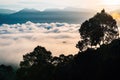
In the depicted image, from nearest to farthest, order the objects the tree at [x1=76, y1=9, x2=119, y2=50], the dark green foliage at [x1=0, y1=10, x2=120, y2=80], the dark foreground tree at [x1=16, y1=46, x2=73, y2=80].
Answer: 1. the dark green foliage at [x1=0, y1=10, x2=120, y2=80]
2. the dark foreground tree at [x1=16, y1=46, x2=73, y2=80]
3. the tree at [x1=76, y1=9, x2=119, y2=50]

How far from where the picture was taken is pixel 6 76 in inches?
6383

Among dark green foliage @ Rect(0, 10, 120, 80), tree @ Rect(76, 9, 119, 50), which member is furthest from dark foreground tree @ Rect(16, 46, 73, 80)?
tree @ Rect(76, 9, 119, 50)

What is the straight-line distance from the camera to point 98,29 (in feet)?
378

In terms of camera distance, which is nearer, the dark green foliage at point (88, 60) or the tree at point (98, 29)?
the dark green foliage at point (88, 60)

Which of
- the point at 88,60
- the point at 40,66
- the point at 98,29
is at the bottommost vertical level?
the point at 88,60

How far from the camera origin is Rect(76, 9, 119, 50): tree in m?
115

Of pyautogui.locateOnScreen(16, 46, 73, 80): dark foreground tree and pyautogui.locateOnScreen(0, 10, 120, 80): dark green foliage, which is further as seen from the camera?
pyautogui.locateOnScreen(16, 46, 73, 80): dark foreground tree

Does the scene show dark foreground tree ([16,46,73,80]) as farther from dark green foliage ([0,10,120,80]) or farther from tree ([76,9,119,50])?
tree ([76,9,119,50])

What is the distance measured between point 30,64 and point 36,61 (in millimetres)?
2224

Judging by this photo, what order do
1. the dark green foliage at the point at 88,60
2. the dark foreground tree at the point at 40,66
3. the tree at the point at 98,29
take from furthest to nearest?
the tree at the point at 98,29
the dark foreground tree at the point at 40,66
the dark green foliage at the point at 88,60

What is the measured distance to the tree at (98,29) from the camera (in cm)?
11488

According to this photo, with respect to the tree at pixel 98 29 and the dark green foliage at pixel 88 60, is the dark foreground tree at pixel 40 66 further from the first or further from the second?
the tree at pixel 98 29

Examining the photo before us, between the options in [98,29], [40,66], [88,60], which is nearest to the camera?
[88,60]

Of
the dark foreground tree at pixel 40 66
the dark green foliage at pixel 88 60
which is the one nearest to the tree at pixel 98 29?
the dark green foliage at pixel 88 60
